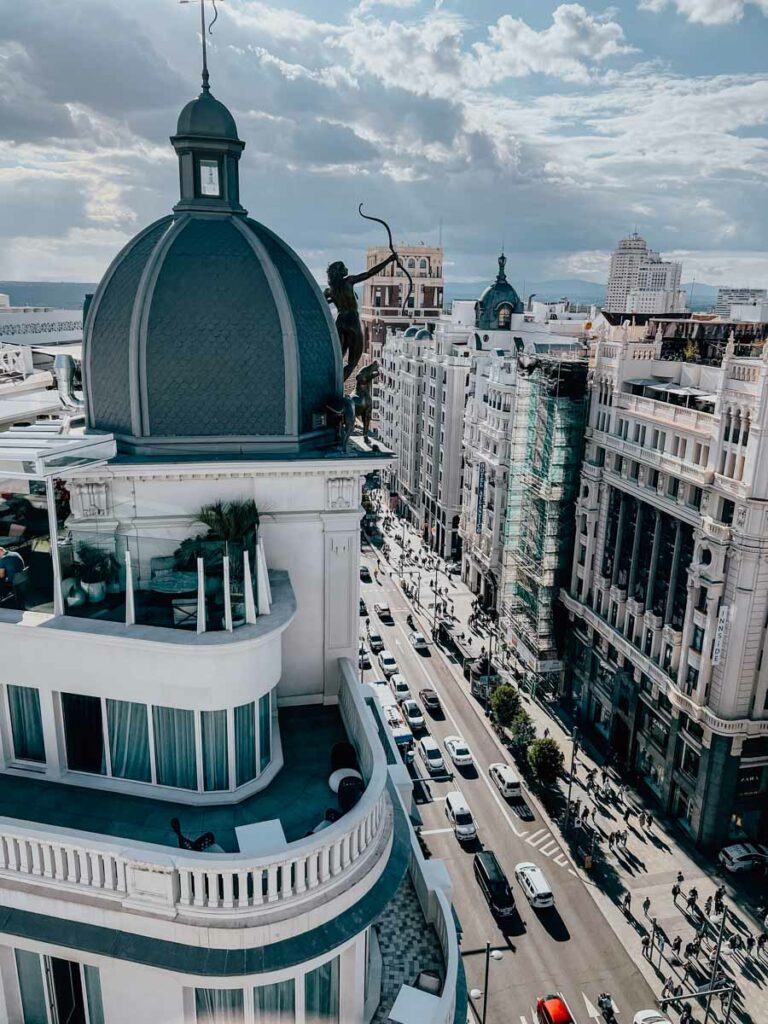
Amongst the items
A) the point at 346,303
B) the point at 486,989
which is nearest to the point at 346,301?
the point at 346,303

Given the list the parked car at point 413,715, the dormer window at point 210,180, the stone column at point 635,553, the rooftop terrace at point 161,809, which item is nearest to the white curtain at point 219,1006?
the rooftop terrace at point 161,809

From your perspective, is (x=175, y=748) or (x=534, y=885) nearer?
(x=175, y=748)

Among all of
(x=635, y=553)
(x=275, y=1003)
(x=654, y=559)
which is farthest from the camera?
(x=635, y=553)

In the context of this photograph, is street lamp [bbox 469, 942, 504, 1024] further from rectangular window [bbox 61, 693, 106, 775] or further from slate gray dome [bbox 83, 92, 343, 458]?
slate gray dome [bbox 83, 92, 343, 458]

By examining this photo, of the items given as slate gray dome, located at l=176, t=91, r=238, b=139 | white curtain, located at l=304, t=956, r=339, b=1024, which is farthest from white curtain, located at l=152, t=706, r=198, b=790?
slate gray dome, located at l=176, t=91, r=238, b=139

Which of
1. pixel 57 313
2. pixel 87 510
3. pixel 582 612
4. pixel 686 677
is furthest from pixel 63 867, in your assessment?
pixel 57 313

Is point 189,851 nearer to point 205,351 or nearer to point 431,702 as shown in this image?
point 205,351

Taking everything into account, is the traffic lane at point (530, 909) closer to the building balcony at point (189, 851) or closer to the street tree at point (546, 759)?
the street tree at point (546, 759)

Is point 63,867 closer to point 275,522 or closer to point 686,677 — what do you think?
point 275,522
